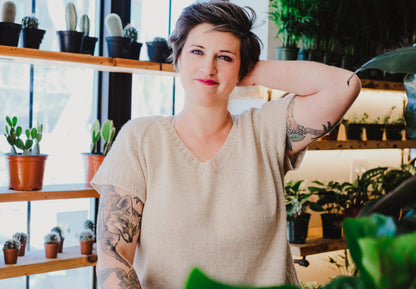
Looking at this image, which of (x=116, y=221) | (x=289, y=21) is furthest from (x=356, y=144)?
(x=116, y=221)

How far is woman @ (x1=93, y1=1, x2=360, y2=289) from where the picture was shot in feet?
4.41

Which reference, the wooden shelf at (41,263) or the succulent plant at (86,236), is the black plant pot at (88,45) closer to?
the succulent plant at (86,236)

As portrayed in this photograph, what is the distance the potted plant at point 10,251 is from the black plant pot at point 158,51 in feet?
3.61

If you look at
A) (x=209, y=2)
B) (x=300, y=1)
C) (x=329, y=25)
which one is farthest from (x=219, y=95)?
(x=329, y=25)

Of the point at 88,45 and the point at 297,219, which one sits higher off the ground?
the point at 88,45

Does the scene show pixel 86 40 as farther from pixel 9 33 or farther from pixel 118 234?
pixel 118 234

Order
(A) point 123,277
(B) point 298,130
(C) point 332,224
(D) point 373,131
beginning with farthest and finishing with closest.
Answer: (D) point 373,131 < (C) point 332,224 < (B) point 298,130 < (A) point 123,277

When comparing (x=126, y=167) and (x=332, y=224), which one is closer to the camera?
(x=126, y=167)

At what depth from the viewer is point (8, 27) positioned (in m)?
2.09

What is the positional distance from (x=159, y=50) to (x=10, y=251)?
1.17 m

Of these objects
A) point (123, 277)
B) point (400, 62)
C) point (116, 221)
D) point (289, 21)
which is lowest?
point (123, 277)

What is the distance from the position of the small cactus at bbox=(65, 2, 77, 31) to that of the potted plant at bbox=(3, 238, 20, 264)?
100cm

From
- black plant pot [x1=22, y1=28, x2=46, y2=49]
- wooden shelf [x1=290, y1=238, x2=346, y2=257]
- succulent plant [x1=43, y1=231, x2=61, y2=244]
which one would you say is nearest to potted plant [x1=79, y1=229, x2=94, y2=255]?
succulent plant [x1=43, y1=231, x2=61, y2=244]

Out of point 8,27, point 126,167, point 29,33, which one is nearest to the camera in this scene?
point 126,167
